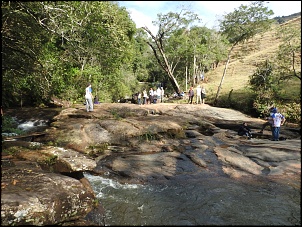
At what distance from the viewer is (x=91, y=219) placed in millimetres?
5418

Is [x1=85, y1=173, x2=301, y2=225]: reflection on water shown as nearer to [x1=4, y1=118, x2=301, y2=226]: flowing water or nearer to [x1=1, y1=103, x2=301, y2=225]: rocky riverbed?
[x1=4, y1=118, x2=301, y2=226]: flowing water

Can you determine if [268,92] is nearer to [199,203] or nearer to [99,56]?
[99,56]

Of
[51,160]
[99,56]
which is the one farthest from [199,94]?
[51,160]

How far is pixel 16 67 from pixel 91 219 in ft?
23.7

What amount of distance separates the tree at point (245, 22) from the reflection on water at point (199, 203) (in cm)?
1978

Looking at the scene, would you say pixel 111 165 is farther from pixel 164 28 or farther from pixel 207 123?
pixel 164 28

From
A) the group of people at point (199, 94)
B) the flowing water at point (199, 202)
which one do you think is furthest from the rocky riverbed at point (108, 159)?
the group of people at point (199, 94)

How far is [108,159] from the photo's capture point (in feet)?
31.6

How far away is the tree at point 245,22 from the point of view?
2168 centimetres

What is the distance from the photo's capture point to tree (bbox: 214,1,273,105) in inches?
853

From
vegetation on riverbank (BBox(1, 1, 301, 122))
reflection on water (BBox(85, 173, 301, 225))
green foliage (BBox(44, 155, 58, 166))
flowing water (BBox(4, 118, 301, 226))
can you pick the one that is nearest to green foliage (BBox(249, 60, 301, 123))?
→ vegetation on riverbank (BBox(1, 1, 301, 122))

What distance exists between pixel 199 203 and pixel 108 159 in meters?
4.63

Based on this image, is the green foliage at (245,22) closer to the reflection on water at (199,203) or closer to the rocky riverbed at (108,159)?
the rocky riverbed at (108,159)

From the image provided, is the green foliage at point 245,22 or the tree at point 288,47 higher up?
the green foliage at point 245,22
